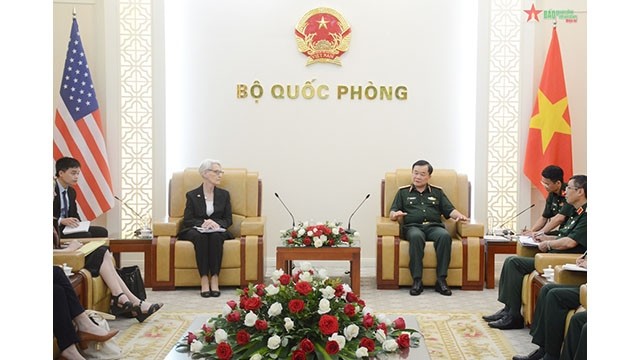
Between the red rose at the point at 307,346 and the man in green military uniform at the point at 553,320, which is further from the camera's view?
the man in green military uniform at the point at 553,320

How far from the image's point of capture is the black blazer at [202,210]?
21.4ft

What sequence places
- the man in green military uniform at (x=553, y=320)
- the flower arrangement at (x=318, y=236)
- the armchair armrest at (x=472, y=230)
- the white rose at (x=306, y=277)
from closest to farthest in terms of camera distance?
the white rose at (x=306, y=277) < the man in green military uniform at (x=553, y=320) < the flower arrangement at (x=318, y=236) < the armchair armrest at (x=472, y=230)

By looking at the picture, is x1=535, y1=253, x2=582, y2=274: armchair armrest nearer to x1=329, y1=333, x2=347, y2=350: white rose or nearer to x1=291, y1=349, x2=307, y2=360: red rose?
x1=329, y1=333, x2=347, y2=350: white rose

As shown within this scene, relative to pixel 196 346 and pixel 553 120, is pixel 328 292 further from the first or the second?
pixel 553 120

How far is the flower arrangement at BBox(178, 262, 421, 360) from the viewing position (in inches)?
106

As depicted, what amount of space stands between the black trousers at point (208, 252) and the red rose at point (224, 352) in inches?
141

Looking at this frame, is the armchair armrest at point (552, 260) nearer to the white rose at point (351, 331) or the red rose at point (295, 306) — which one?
the white rose at point (351, 331)

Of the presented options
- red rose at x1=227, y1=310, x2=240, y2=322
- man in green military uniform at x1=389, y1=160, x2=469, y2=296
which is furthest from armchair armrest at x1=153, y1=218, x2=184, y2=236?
red rose at x1=227, y1=310, x2=240, y2=322

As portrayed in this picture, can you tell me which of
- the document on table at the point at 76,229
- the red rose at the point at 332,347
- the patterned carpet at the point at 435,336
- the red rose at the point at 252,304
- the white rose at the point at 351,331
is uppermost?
the document on table at the point at 76,229

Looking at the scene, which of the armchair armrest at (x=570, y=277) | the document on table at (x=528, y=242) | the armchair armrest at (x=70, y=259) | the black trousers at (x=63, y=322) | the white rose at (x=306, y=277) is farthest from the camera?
the document on table at (x=528, y=242)

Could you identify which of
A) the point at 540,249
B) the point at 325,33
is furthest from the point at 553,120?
the point at 325,33

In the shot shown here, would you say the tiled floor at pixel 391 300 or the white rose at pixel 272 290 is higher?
the white rose at pixel 272 290

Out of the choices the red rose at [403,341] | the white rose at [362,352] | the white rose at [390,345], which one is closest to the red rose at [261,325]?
→ the white rose at [362,352]
